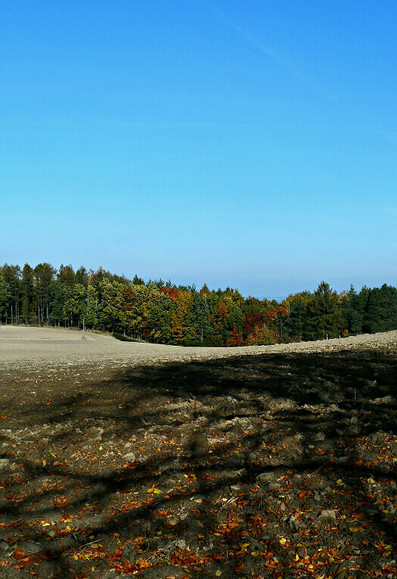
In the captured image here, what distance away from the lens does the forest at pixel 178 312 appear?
9388 cm

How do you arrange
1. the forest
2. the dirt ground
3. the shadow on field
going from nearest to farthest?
the dirt ground → the shadow on field → the forest

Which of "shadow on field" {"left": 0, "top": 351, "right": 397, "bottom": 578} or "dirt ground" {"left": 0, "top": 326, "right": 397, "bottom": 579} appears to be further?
"shadow on field" {"left": 0, "top": 351, "right": 397, "bottom": 578}

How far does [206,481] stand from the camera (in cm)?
667

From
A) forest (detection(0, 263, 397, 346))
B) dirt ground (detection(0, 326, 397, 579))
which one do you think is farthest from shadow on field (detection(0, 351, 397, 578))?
forest (detection(0, 263, 397, 346))

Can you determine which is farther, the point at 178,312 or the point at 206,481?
the point at 178,312

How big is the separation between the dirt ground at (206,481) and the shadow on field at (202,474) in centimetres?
2

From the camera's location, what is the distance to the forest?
9388 centimetres

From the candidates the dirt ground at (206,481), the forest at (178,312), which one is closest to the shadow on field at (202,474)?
Result: the dirt ground at (206,481)

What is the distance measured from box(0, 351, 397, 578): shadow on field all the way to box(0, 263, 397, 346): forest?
7787 centimetres

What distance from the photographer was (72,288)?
346 ft

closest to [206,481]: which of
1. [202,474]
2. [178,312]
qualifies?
[202,474]

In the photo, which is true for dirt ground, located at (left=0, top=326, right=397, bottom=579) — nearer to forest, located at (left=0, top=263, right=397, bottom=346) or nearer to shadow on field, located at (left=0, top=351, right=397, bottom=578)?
shadow on field, located at (left=0, top=351, right=397, bottom=578)

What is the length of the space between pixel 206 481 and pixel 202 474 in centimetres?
22

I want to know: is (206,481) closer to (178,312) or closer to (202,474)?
(202,474)
